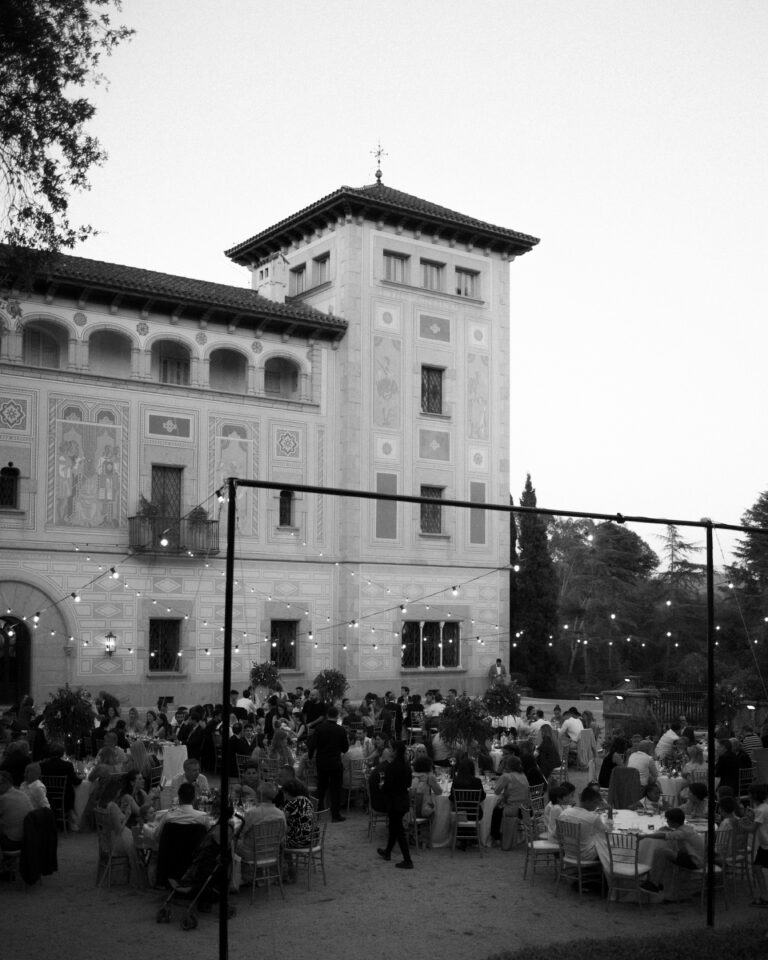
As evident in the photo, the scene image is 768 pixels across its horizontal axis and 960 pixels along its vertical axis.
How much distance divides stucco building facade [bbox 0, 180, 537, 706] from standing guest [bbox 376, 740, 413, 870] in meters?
17.4

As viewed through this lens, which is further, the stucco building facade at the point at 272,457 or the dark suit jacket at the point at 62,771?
the stucco building facade at the point at 272,457

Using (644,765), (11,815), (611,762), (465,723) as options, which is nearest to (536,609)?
(465,723)

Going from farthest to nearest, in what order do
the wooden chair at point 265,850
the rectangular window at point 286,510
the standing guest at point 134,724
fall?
the rectangular window at point 286,510 → the standing guest at point 134,724 → the wooden chair at point 265,850

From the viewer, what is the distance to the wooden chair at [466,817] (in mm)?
13812

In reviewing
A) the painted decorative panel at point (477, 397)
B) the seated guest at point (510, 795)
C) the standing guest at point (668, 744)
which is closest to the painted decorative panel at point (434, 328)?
the painted decorative panel at point (477, 397)

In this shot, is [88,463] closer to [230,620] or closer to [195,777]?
[195,777]

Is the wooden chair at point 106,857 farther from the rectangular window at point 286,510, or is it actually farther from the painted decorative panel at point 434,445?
the painted decorative panel at point 434,445

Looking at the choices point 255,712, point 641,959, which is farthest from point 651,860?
point 255,712

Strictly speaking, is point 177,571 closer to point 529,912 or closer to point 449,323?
point 449,323

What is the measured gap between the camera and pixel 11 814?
38.3ft

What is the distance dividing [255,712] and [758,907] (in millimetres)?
14333

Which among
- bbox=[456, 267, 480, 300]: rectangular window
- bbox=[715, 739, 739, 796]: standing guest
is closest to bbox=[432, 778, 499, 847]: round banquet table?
bbox=[715, 739, 739, 796]: standing guest

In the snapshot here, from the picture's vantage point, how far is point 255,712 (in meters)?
24.0

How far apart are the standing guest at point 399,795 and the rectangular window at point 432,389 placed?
22.3 meters
